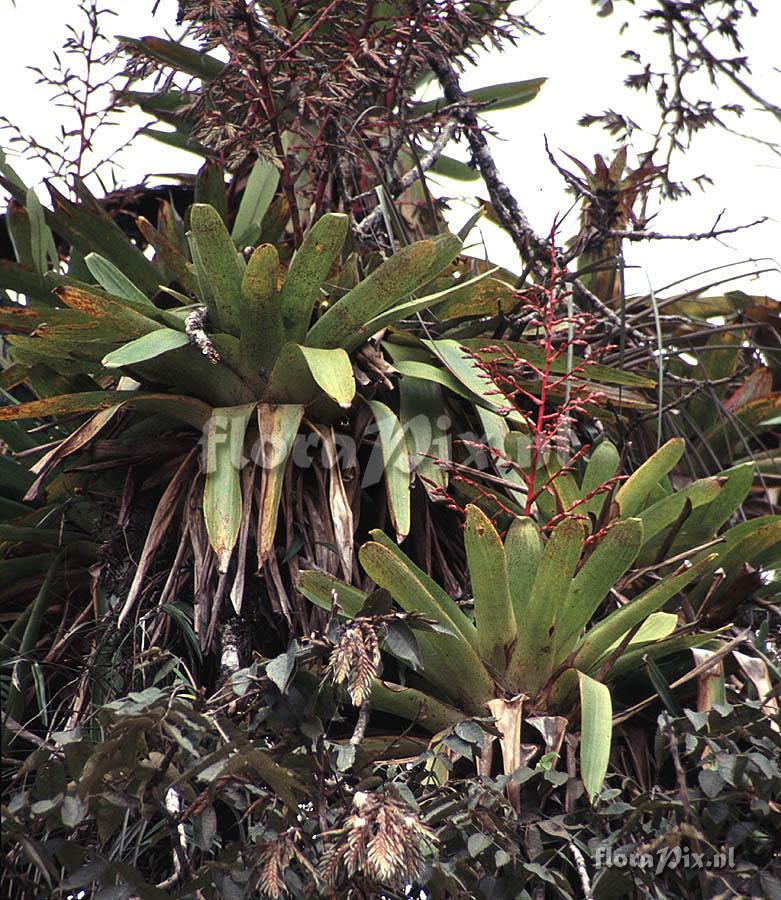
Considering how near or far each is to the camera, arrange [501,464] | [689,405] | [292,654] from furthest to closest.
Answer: [689,405] < [501,464] < [292,654]

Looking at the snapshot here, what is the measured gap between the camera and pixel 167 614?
5.96 ft

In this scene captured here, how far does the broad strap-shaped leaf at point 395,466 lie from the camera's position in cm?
175

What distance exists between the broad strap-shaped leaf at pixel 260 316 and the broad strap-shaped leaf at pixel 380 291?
0.23 feet

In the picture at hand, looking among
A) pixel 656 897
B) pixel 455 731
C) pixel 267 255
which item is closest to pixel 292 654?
pixel 455 731

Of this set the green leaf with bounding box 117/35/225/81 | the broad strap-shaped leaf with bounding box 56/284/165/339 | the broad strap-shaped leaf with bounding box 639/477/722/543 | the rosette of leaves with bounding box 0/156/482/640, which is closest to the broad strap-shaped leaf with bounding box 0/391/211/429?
the rosette of leaves with bounding box 0/156/482/640

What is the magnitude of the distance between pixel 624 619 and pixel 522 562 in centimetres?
19

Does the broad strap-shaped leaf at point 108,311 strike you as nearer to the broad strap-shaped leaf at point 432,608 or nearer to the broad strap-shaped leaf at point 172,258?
the broad strap-shaped leaf at point 172,258

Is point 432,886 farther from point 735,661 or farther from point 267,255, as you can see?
point 267,255

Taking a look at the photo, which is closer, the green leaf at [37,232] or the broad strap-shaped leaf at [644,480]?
the broad strap-shaped leaf at [644,480]

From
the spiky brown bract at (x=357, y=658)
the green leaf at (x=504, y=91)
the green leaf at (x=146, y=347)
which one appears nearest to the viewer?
the spiky brown bract at (x=357, y=658)

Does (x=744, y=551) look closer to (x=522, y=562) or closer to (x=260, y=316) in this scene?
(x=522, y=562)

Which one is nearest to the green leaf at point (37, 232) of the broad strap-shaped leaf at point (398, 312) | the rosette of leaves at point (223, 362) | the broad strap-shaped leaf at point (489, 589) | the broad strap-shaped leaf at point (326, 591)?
the rosette of leaves at point (223, 362)

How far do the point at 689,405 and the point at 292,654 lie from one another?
1.39 m

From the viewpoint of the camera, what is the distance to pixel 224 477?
176cm
